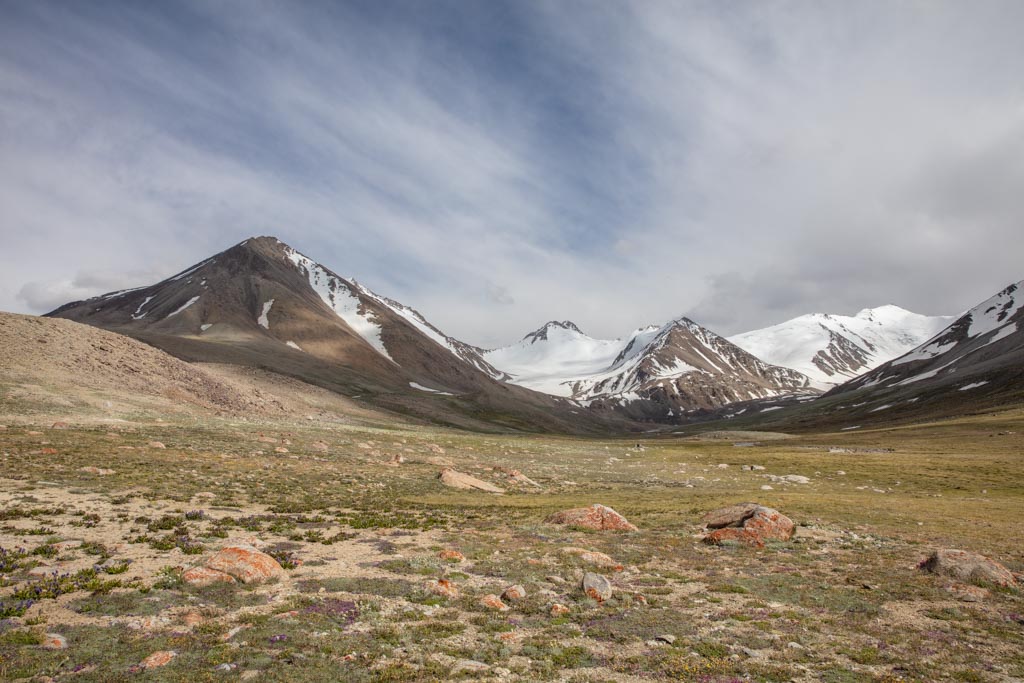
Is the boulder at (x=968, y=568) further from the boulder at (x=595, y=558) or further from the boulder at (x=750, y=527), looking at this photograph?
the boulder at (x=595, y=558)

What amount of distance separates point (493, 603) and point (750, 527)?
1824 centimetres

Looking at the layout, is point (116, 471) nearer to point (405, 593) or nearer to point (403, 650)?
point (405, 593)

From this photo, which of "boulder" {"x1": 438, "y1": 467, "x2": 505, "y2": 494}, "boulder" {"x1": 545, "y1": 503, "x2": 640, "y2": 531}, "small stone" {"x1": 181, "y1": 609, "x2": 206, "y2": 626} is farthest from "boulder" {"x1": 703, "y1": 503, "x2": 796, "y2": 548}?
"small stone" {"x1": 181, "y1": 609, "x2": 206, "y2": 626}

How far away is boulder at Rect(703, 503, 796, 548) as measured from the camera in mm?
26656

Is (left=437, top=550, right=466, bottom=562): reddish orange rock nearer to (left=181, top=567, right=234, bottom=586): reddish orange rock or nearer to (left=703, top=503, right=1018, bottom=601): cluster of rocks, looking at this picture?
(left=181, top=567, right=234, bottom=586): reddish orange rock

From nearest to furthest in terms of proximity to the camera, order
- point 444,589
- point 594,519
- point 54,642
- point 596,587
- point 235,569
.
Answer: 1. point 54,642
2. point 235,569
3. point 444,589
4. point 596,587
5. point 594,519

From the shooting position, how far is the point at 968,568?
19891 mm

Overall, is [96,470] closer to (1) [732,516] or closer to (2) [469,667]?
(2) [469,667]

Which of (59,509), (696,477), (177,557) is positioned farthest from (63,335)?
(696,477)

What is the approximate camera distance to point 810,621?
15711mm

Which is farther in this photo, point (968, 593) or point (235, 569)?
point (968, 593)

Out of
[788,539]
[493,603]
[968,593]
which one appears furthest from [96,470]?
[968,593]

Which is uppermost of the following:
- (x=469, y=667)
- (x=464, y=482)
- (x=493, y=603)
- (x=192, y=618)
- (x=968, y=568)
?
(x=968, y=568)

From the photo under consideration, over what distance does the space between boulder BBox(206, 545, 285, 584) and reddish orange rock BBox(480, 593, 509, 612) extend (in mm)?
7488
